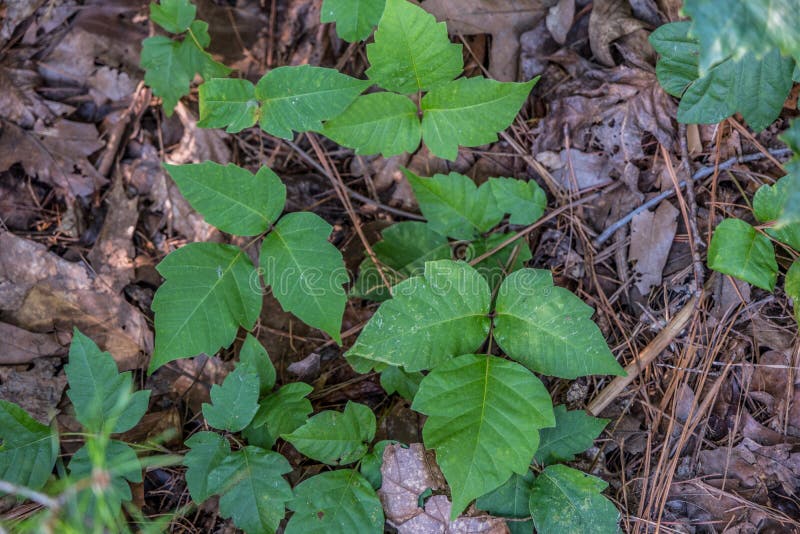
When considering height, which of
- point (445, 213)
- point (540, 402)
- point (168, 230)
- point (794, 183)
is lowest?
point (540, 402)

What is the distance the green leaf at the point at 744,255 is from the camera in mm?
1858

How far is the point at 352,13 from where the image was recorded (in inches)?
85.3

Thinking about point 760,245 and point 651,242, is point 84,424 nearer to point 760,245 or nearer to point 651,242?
point 651,242

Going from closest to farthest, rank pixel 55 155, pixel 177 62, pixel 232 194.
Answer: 1. pixel 232 194
2. pixel 177 62
3. pixel 55 155

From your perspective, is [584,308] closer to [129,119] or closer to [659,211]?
[659,211]

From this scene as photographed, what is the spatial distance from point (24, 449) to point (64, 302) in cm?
64

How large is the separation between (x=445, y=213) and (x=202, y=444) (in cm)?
125

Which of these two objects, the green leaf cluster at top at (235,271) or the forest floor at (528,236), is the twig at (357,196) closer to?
the forest floor at (528,236)

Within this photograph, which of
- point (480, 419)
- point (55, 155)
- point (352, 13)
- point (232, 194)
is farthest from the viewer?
point (55, 155)

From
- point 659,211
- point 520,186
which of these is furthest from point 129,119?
point 659,211

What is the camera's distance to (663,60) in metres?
2.02

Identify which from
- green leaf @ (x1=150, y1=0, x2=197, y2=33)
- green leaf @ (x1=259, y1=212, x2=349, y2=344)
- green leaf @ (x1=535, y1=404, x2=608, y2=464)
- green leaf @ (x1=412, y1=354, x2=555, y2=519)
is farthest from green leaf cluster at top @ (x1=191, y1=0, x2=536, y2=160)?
green leaf @ (x1=535, y1=404, x2=608, y2=464)

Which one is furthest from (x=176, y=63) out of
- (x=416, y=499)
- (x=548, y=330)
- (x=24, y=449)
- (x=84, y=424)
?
(x=416, y=499)

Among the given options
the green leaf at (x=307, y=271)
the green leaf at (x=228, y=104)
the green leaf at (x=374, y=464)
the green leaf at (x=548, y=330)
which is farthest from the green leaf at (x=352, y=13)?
the green leaf at (x=374, y=464)
